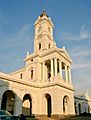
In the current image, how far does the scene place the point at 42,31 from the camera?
124 ft

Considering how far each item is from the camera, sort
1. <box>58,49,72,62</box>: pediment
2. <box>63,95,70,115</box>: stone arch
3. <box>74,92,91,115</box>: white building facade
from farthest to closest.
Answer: <box>74,92,91,115</box>: white building facade, <box>58,49,72,62</box>: pediment, <box>63,95,70,115</box>: stone arch

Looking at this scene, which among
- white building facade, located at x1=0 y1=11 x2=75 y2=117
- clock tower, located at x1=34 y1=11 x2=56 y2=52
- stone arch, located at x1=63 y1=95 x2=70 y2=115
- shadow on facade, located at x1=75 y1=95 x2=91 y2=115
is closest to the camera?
white building facade, located at x1=0 y1=11 x2=75 y2=117

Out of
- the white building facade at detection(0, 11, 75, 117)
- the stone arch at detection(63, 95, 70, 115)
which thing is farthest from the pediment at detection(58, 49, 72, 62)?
the stone arch at detection(63, 95, 70, 115)

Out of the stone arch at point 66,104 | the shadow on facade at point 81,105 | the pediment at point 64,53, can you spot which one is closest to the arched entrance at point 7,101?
the stone arch at point 66,104

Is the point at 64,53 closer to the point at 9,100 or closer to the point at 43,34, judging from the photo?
the point at 43,34

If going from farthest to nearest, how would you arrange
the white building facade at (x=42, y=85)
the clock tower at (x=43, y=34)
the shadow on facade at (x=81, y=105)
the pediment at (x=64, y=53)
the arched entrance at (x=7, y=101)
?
the shadow on facade at (x=81, y=105), the clock tower at (x=43, y=34), the pediment at (x=64, y=53), the arched entrance at (x=7, y=101), the white building facade at (x=42, y=85)

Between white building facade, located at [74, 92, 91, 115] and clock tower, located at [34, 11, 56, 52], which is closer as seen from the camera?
clock tower, located at [34, 11, 56, 52]

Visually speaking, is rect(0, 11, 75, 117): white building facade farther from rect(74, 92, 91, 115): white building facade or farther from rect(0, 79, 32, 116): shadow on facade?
rect(74, 92, 91, 115): white building facade

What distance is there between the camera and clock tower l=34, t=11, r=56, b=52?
121 ft

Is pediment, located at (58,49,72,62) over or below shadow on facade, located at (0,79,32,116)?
over

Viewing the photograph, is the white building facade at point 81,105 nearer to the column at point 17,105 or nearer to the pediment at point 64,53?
the pediment at point 64,53

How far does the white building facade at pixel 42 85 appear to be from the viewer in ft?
84.0

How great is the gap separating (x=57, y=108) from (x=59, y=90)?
305 cm

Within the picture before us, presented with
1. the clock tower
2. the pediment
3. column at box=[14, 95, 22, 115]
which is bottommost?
column at box=[14, 95, 22, 115]
